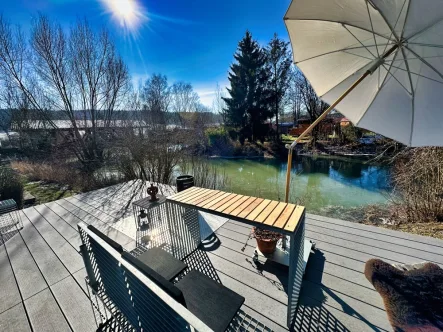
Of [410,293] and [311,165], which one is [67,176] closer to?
[410,293]

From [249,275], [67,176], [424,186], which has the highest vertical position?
[424,186]

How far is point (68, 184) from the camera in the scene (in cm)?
675

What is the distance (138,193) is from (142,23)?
5.56 metres

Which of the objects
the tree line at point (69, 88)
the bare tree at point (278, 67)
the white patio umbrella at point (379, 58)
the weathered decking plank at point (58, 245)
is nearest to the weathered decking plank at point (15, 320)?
the weathered decking plank at point (58, 245)

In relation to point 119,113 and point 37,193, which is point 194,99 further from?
point 37,193

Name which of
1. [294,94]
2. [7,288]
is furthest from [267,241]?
[294,94]

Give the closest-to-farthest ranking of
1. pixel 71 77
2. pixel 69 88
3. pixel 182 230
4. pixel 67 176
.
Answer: pixel 182 230, pixel 67 176, pixel 71 77, pixel 69 88

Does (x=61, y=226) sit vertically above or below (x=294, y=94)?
below

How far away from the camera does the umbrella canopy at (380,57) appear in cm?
133

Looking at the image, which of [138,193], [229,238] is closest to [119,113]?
[138,193]

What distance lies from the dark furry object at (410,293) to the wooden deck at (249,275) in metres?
0.08

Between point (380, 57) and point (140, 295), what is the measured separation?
2.53 meters

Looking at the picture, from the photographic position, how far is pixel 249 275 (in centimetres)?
194

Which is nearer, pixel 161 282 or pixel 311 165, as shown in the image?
pixel 161 282
